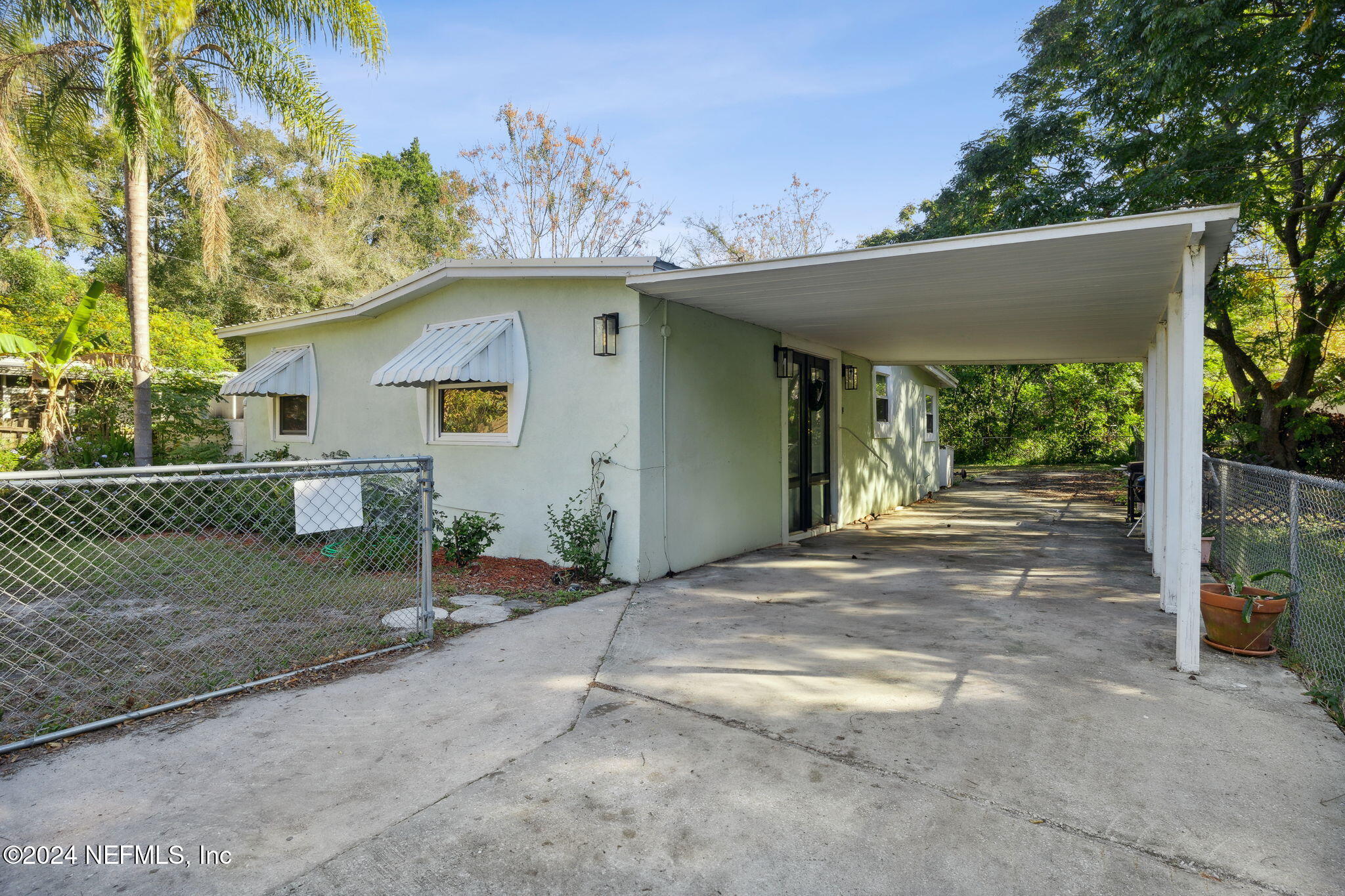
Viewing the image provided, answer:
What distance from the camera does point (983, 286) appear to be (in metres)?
5.31

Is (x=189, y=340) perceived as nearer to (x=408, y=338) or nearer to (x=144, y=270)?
(x=144, y=270)

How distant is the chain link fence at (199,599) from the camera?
11.0ft

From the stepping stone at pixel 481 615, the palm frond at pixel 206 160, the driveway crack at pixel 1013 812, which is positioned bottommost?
the driveway crack at pixel 1013 812

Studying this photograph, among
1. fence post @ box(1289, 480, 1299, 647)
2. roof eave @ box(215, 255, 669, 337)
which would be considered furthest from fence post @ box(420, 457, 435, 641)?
fence post @ box(1289, 480, 1299, 647)

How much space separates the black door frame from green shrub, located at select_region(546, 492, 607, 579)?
298cm

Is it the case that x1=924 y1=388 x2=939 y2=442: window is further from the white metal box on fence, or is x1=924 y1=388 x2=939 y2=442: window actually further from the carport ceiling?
the carport ceiling

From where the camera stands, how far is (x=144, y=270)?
9703 mm

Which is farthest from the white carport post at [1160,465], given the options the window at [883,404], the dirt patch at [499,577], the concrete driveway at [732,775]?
the dirt patch at [499,577]

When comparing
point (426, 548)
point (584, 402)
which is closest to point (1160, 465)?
point (584, 402)

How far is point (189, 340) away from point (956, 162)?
15.6 metres

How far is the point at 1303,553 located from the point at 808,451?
519 centimetres

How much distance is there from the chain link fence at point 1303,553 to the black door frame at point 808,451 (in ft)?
14.2

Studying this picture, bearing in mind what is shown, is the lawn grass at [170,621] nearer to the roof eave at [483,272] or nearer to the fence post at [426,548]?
the fence post at [426,548]

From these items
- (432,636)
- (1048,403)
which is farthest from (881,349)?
(1048,403)
